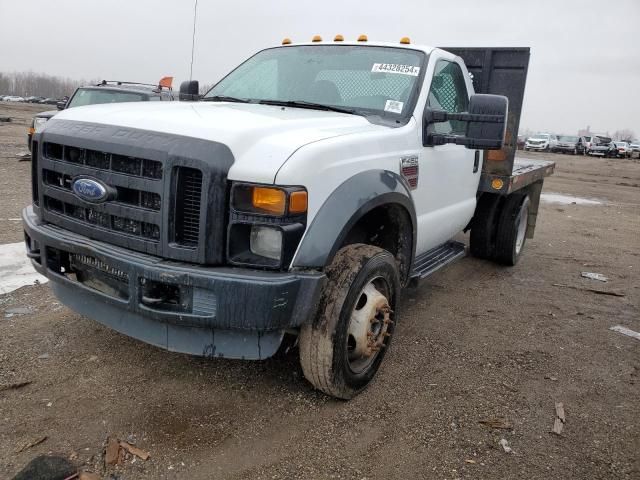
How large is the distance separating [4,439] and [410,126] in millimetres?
2815

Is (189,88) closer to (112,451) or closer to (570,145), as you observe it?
(112,451)

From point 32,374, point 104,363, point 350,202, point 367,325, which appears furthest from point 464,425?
point 32,374

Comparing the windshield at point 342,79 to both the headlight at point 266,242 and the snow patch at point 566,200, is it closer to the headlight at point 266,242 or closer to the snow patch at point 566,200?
the headlight at point 266,242

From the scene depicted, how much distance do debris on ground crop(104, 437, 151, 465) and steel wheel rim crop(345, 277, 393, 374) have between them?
1.12m

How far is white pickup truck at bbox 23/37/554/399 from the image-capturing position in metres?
2.45

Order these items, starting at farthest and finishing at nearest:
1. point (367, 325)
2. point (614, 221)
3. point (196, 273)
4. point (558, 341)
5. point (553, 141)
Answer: point (553, 141) < point (614, 221) < point (558, 341) < point (367, 325) < point (196, 273)

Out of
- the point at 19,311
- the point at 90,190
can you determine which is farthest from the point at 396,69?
the point at 19,311

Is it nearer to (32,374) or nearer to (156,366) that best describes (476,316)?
(156,366)

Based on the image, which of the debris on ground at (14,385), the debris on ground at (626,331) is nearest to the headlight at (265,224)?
the debris on ground at (14,385)

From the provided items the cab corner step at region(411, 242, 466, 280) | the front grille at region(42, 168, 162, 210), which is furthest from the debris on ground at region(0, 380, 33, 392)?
the cab corner step at region(411, 242, 466, 280)

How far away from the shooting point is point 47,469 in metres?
2.33

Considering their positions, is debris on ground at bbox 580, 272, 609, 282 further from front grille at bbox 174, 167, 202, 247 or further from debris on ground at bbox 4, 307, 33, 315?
debris on ground at bbox 4, 307, 33, 315

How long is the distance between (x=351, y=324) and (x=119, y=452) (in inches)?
51.6

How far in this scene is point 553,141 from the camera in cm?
3994
